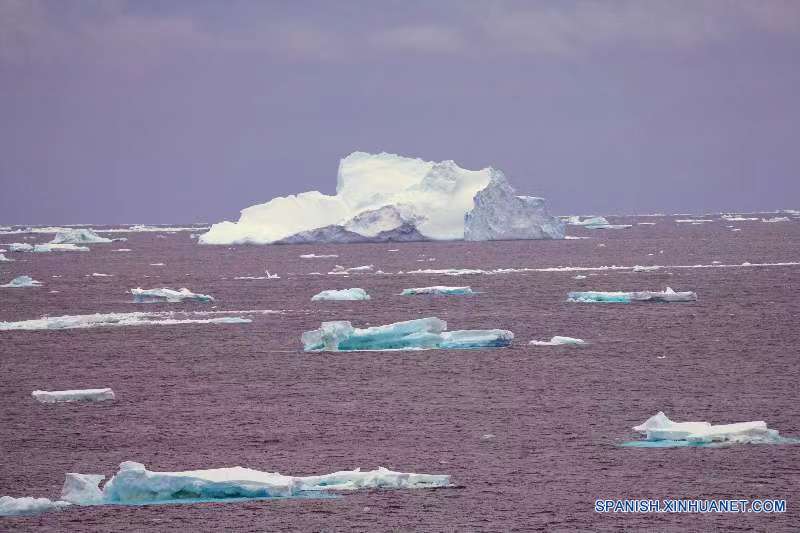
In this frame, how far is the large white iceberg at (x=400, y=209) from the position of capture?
154ft

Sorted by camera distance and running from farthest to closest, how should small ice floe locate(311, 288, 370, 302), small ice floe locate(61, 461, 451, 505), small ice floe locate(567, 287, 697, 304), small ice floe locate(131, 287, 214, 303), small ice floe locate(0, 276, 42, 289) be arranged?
small ice floe locate(0, 276, 42, 289) → small ice floe locate(131, 287, 214, 303) → small ice floe locate(311, 288, 370, 302) → small ice floe locate(567, 287, 697, 304) → small ice floe locate(61, 461, 451, 505)

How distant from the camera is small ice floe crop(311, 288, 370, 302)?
22781 mm

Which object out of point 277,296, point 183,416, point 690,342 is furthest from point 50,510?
point 277,296

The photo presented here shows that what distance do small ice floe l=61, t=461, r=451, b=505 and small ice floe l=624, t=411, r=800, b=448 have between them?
6.14ft

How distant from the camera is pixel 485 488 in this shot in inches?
325

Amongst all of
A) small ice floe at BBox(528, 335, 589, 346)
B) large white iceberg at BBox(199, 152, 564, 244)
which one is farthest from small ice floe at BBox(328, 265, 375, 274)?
small ice floe at BBox(528, 335, 589, 346)

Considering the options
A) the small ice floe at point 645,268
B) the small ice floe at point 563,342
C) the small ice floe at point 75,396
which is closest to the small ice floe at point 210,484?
the small ice floe at point 75,396

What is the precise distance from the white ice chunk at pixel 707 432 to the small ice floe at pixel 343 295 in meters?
13.2

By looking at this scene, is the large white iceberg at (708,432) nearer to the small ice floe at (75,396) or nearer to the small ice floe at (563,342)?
the small ice floe at (75,396)

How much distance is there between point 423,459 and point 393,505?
1.21m

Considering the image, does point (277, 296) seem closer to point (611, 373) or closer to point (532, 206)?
point (611, 373)

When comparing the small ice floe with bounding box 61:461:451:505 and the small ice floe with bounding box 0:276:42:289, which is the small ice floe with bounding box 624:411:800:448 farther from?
the small ice floe with bounding box 0:276:42:289

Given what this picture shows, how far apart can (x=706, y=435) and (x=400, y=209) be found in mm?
37789

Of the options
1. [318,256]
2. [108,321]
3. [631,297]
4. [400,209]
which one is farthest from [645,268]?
[400,209]
